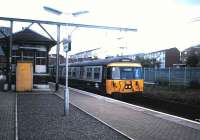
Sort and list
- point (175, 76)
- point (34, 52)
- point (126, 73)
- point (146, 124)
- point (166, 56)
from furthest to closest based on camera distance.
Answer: point (166, 56)
point (175, 76)
point (34, 52)
point (126, 73)
point (146, 124)

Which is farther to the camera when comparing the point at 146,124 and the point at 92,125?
the point at 146,124

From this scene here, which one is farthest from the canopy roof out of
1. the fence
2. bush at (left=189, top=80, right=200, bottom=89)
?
the fence

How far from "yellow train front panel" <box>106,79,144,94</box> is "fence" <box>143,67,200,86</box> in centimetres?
1155

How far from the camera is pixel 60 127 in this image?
1073cm

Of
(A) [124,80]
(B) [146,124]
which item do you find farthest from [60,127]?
(A) [124,80]

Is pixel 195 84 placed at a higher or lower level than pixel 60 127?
higher

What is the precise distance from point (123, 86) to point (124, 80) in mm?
423

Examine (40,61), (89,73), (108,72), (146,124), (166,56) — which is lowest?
(146,124)

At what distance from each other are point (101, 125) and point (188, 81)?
954 inches

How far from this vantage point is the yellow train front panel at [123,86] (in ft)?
71.7

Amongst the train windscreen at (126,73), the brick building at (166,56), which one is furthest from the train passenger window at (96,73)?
the brick building at (166,56)

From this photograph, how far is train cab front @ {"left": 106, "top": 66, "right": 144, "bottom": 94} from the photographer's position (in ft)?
71.8

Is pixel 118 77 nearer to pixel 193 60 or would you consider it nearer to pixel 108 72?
pixel 108 72

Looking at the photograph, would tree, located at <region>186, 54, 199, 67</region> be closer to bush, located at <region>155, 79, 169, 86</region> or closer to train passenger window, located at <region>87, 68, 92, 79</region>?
bush, located at <region>155, 79, 169, 86</region>
